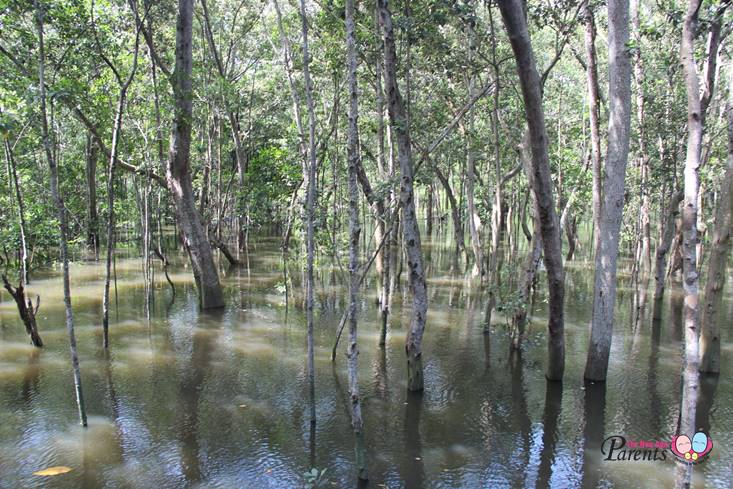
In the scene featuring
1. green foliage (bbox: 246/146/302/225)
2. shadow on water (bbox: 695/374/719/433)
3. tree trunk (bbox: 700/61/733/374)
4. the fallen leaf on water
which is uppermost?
green foliage (bbox: 246/146/302/225)

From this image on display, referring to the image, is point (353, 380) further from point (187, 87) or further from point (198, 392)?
point (187, 87)

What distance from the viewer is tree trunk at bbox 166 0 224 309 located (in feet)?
42.2

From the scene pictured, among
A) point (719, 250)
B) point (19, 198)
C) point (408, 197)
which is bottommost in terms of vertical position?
point (719, 250)

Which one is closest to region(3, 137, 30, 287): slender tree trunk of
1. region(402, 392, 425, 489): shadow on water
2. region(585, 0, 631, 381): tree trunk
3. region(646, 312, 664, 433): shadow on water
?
region(402, 392, 425, 489): shadow on water

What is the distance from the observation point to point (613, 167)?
28.0 feet

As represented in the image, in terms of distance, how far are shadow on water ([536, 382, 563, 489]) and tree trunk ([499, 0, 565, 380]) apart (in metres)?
0.37

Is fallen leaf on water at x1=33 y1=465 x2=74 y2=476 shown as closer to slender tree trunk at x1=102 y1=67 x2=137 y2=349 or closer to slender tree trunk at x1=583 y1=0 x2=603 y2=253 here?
slender tree trunk at x1=102 y1=67 x2=137 y2=349

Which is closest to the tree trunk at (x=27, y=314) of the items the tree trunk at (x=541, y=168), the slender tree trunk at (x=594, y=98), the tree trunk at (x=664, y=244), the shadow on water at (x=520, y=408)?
the shadow on water at (x=520, y=408)

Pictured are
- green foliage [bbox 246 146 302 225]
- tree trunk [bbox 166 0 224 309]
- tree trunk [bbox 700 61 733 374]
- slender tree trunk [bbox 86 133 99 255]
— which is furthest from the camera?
slender tree trunk [bbox 86 133 99 255]

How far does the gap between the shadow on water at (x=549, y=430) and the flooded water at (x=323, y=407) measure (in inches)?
1.4

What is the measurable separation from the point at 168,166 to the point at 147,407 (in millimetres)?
7613

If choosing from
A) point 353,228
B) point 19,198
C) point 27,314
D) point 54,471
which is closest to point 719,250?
point 353,228

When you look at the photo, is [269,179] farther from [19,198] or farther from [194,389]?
[194,389]

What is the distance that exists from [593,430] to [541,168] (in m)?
3.99
